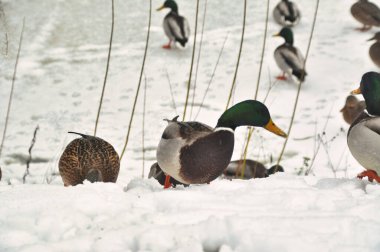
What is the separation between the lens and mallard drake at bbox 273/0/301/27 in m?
9.83

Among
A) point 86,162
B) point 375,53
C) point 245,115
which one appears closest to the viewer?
point 245,115

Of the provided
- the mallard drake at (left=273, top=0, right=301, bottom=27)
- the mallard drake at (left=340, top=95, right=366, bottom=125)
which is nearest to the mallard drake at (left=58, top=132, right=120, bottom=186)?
the mallard drake at (left=340, top=95, right=366, bottom=125)

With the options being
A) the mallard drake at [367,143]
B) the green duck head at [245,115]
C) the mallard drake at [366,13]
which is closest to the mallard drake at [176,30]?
the mallard drake at [366,13]

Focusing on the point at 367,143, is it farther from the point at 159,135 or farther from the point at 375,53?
the point at 375,53

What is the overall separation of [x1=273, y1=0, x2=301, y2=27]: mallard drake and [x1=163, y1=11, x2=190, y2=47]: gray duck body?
168 centimetres

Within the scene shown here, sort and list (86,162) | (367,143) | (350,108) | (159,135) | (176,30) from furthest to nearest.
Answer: (176,30) → (350,108) → (159,135) → (86,162) → (367,143)

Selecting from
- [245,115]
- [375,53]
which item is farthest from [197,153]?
[375,53]

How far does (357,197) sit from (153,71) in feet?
19.8

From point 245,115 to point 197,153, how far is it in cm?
35

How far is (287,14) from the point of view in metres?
9.84

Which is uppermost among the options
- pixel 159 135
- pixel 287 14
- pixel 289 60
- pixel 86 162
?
pixel 287 14

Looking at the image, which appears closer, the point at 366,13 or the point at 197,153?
the point at 197,153

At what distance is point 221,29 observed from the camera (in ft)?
32.3

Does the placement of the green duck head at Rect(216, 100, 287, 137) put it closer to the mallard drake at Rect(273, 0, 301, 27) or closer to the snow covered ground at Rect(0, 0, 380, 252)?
the snow covered ground at Rect(0, 0, 380, 252)
